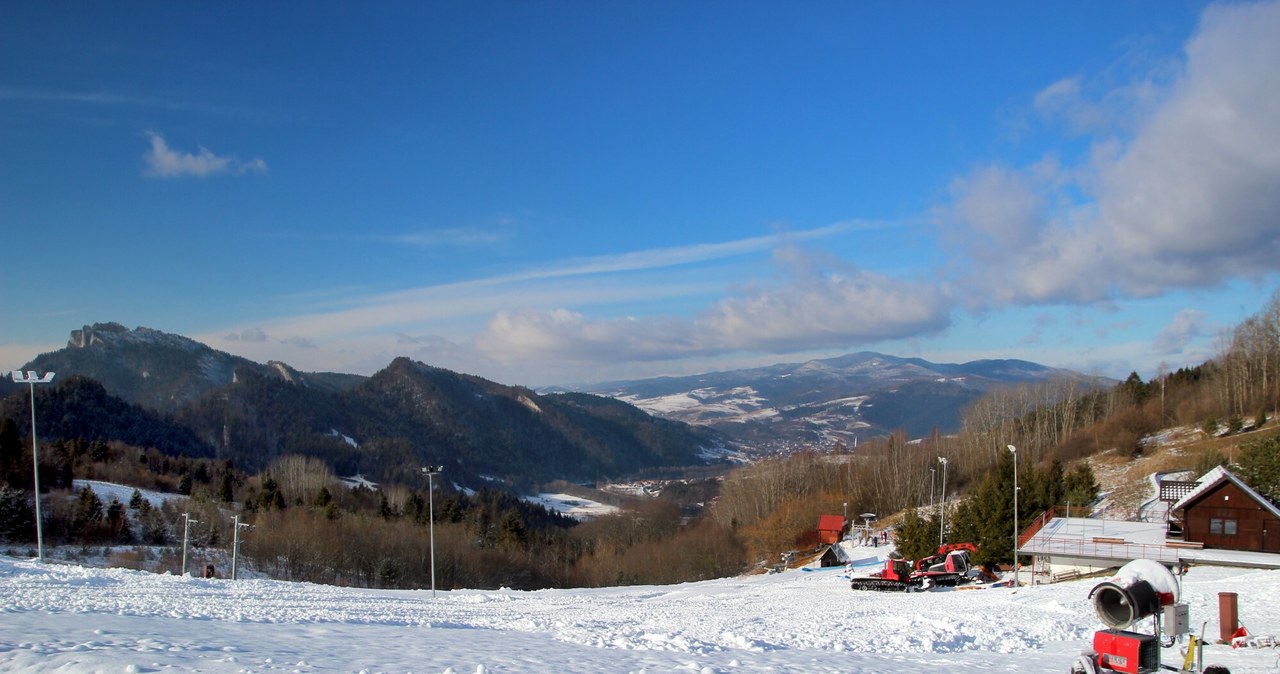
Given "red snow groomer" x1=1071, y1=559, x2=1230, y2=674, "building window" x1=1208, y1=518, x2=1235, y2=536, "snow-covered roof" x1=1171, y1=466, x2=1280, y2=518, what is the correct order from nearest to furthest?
"red snow groomer" x1=1071, y1=559, x2=1230, y2=674 → "snow-covered roof" x1=1171, y1=466, x2=1280, y2=518 → "building window" x1=1208, y1=518, x2=1235, y2=536

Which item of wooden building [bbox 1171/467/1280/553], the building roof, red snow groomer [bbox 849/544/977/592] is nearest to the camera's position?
red snow groomer [bbox 849/544/977/592]

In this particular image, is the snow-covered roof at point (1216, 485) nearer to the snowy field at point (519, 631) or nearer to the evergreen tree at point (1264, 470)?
the evergreen tree at point (1264, 470)

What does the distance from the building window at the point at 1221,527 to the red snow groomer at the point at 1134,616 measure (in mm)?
34922

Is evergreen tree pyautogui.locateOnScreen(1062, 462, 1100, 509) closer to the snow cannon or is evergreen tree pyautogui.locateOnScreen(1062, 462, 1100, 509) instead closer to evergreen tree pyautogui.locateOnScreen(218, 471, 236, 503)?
the snow cannon

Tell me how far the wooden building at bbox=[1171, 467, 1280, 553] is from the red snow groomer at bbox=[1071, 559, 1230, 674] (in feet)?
113

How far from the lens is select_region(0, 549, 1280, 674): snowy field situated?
1025 cm

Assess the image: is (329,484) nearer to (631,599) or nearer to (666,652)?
(631,599)

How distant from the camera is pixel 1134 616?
25.0 ft

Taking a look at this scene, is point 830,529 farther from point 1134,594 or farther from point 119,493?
point 119,493

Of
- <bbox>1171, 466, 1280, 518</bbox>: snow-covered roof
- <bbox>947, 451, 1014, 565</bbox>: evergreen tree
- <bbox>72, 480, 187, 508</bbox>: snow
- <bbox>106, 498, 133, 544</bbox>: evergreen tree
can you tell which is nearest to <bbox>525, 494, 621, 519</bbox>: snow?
<bbox>72, 480, 187, 508</bbox>: snow

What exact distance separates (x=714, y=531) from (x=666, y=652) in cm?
7192

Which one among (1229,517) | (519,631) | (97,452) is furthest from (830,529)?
(97,452)

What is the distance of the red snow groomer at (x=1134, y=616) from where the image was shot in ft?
24.6

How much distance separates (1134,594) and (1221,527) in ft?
118
